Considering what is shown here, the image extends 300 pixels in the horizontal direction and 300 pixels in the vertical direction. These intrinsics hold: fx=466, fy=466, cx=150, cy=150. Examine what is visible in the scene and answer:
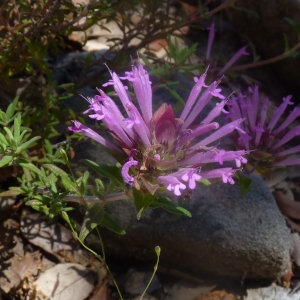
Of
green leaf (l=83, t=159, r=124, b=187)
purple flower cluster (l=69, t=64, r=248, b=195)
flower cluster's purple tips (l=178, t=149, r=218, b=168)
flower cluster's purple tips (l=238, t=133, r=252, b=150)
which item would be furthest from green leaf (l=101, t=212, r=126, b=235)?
flower cluster's purple tips (l=238, t=133, r=252, b=150)

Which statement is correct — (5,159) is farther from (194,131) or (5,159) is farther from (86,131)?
(194,131)

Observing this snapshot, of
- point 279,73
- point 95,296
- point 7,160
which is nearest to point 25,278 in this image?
point 95,296

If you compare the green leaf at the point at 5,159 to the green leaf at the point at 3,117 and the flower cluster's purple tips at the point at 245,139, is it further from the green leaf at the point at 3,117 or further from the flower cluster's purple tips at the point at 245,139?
the flower cluster's purple tips at the point at 245,139

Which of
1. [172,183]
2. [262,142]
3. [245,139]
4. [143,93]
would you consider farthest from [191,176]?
[262,142]

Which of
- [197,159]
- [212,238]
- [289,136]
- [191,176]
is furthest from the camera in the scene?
[212,238]

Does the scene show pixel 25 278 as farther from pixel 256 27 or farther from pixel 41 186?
pixel 256 27

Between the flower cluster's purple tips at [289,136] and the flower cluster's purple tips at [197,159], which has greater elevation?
the flower cluster's purple tips at [197,159]

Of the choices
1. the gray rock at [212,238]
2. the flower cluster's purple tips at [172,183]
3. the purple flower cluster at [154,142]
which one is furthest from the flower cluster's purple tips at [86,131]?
the gray rock at [212,238]

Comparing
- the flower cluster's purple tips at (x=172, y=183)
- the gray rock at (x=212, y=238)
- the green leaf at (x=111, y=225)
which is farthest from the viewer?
the gray rock at (x=212, y=238)
